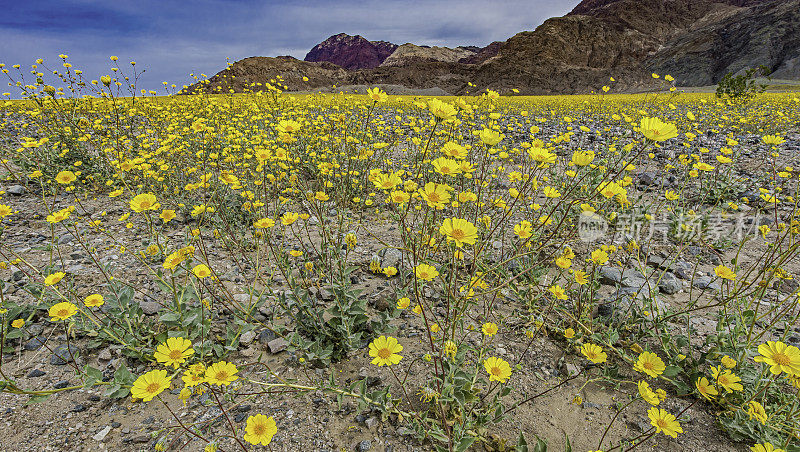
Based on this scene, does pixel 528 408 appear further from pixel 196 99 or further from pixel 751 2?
pixel 751 2

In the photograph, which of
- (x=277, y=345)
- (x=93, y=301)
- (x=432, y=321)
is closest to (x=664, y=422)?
(x=432, y=321)

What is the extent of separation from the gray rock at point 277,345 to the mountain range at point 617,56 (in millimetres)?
Answer: 45062

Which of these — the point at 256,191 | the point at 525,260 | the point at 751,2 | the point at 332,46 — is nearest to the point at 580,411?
the point at 525,260

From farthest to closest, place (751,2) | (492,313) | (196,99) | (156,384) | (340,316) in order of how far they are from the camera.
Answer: (751,2) < (196,99) < (492,313) < (340,316) < (156,384)

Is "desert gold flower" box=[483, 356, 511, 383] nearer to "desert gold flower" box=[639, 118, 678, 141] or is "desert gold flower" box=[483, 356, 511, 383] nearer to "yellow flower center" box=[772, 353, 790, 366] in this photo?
"yellow flower center" box=[772, 353, 790, 366]

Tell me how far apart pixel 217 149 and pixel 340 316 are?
4.08m

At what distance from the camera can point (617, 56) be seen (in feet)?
225

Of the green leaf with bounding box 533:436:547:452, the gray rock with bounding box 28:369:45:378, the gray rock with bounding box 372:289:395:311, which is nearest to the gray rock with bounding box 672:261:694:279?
the green leaf with bounding box 533:436:547:452

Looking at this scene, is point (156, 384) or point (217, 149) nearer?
point (156, 384)

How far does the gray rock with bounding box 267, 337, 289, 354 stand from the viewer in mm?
2111

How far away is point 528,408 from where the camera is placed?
5.98ft

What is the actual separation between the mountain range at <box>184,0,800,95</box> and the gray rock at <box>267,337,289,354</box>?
45062mm

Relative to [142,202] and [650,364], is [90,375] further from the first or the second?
[650,364]

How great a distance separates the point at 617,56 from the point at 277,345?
87.8 metres
